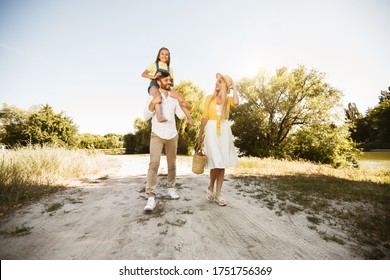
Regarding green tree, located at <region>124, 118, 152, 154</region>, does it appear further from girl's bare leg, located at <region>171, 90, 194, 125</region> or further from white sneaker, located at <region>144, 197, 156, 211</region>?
white sneaker, located at <region>144, 197, 156, 211</region>

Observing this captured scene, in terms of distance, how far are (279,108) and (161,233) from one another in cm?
2344

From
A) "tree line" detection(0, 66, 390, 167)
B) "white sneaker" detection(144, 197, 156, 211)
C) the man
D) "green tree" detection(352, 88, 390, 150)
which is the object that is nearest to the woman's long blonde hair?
the man

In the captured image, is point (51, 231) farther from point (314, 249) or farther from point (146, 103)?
point (314, 249)

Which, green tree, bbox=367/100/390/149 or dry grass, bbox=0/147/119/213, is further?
green tree, bbox=367/100/390/149

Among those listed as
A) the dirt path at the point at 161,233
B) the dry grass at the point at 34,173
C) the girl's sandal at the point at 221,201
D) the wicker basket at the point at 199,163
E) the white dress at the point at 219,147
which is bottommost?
the dirt path at the point at 161,233

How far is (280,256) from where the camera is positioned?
2.13 metres

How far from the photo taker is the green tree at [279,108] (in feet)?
69.9

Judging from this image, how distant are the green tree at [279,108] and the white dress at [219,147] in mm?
20117

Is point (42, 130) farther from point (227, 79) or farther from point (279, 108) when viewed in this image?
point (279, 108)

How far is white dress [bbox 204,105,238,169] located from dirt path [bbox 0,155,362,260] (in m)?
0.78

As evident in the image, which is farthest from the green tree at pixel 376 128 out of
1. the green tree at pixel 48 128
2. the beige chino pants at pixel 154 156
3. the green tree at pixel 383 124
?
the green tree at pixel 48 128

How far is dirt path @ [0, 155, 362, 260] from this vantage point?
2.13m

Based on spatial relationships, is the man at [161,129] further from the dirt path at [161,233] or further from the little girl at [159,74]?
the dirt path at [161,233]
